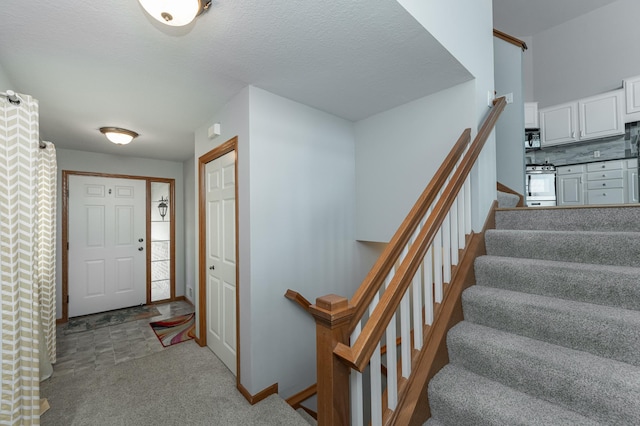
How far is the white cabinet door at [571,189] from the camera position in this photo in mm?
4262

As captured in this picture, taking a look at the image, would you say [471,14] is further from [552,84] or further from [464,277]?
[552,84]

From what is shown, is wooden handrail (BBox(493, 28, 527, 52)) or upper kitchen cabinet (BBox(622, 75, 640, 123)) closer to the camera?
wooden handrail (BBox(493, 28, 527, 52))

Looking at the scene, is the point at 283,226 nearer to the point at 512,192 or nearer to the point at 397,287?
the point at 397,287

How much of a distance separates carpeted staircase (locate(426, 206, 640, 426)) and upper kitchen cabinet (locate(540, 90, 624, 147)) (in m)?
3.58

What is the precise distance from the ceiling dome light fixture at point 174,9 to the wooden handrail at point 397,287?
1.40 metres

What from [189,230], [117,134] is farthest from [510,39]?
[189,230]

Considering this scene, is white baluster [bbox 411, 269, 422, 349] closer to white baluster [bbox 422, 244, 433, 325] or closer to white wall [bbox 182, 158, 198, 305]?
white baluster [bbox 422, 244, 433, 325]

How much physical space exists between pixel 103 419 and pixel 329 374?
6.32ft

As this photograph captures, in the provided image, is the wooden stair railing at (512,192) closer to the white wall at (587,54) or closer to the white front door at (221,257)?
the white front door at (221,257)

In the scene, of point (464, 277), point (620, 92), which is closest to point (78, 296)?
point (464, 277)

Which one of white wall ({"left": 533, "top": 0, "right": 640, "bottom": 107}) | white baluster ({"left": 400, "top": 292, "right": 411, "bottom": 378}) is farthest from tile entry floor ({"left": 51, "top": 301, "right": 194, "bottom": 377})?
white wall ({"left": 533, "top": 0, "right": 640, "bottom": 107})

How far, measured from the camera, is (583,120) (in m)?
4.32

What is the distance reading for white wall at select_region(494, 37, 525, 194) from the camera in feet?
9.63

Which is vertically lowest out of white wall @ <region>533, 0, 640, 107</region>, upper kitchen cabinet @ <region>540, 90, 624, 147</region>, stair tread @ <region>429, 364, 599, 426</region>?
stair tread @ <region>429, 364, 599, 426</region>
